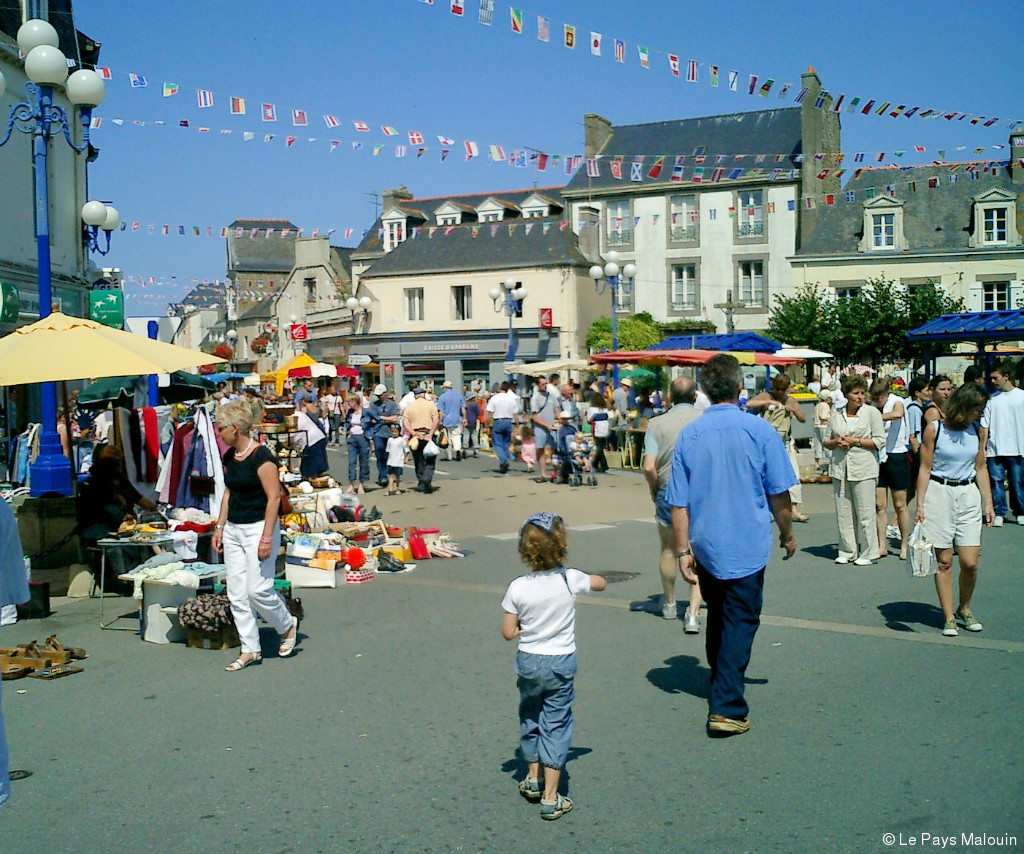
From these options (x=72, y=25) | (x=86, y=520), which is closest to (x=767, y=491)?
(x=86, y=520)

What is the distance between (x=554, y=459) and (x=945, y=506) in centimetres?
1239

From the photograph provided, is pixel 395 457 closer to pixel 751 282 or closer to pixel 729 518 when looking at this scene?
pixel 729 518

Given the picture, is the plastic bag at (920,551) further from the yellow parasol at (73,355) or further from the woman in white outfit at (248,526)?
the yellow parasol at (73,355)

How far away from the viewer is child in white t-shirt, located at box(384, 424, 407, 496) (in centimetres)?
1770

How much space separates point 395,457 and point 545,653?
13386 millimetres

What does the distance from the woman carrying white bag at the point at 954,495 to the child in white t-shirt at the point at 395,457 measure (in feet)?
37.7

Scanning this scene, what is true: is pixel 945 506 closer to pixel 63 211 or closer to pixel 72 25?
pixel 63 211

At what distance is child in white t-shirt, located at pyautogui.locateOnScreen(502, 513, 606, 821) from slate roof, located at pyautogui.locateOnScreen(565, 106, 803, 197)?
43265mm

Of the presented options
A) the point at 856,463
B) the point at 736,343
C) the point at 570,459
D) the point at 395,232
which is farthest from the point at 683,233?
the point at 856,463

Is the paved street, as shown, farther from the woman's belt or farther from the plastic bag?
the woman's belt

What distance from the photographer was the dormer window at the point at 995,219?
39.9m

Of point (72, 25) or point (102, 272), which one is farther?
point (102, 272)

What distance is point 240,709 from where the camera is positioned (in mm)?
5965

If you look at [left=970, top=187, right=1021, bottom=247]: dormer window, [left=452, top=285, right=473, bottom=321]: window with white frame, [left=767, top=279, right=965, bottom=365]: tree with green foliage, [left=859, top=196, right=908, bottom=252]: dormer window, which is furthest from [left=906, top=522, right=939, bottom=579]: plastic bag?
[left=452, top=285, right=473, bottom=321]: window with white frame
